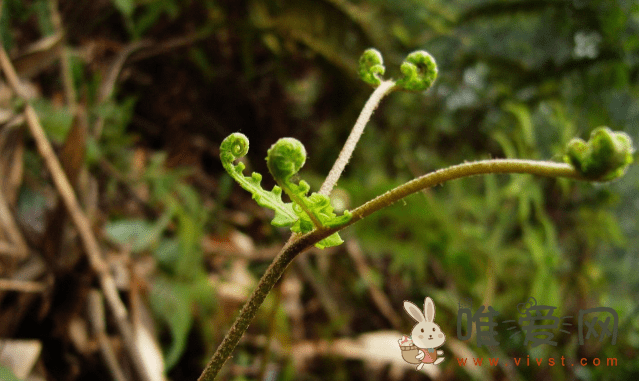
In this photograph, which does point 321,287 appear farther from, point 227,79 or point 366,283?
point 227,79

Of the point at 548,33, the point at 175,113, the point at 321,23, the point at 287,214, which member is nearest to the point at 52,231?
the point at 287,214

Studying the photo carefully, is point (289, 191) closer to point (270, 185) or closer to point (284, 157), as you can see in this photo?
point (284, 157)

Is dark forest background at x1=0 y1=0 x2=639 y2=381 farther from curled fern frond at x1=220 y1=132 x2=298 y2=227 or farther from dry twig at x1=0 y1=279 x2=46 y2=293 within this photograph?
curled fern frond at x1=220 y1=132 x2=298 y2=227

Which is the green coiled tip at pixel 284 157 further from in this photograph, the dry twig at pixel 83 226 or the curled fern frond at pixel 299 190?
the dry twig at pixel 83 226

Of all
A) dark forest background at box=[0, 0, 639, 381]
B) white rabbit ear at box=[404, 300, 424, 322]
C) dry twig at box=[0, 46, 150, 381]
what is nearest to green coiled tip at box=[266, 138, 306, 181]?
white rabbit ear at box=[404, 300, 424, 322]

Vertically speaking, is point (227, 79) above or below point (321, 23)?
below

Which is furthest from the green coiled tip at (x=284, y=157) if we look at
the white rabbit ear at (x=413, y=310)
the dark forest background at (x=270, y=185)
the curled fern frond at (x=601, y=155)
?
the dark forest background at (x=270, y=185)
